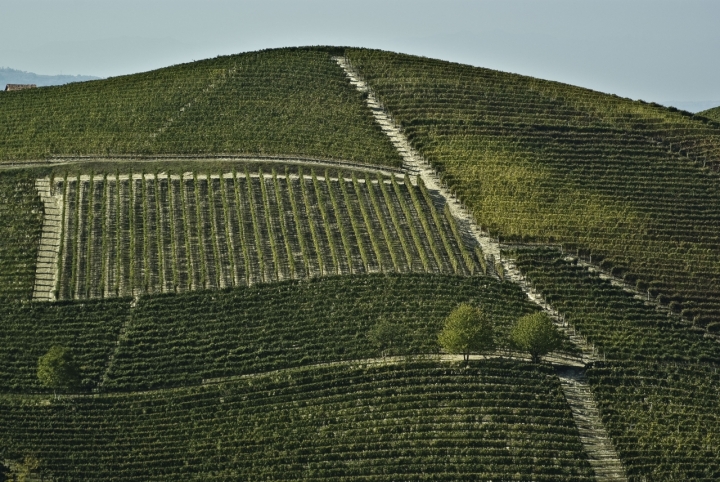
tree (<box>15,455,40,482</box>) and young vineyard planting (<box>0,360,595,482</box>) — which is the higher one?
young vineyard planting (<box>0,360,595,482</box>)

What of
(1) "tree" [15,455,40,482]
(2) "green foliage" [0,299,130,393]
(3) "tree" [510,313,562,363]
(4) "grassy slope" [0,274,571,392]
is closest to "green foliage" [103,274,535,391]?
(4) "grassy slope" [0,274,571,392]

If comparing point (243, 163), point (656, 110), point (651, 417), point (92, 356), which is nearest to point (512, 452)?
point (651, 417)

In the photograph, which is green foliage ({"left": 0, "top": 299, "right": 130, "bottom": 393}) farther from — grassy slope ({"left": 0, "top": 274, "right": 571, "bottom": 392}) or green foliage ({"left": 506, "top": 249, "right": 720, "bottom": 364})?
green foliage ({"left": 506, "top": 249, "right": 720, "bottom": 364})

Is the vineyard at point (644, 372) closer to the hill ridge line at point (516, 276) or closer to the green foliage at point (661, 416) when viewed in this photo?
the green foliage at point (661, 416)

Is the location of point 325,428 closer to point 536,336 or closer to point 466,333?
point 466,333

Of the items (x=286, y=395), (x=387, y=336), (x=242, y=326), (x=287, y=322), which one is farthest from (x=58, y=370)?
(x=387, y=336)

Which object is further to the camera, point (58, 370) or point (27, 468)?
point (58, 370)

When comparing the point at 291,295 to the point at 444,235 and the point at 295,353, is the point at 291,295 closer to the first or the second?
the point at 295,353
